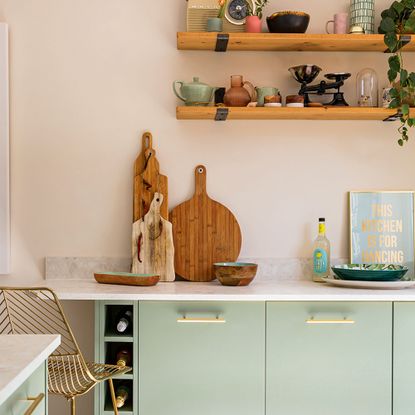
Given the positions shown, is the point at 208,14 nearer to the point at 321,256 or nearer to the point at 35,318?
the point at 321,256

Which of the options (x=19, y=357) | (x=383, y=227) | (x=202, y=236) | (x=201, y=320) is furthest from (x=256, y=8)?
(x=19, y=357)

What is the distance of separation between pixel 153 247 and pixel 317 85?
42.5 inches

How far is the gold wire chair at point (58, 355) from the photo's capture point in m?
2.64

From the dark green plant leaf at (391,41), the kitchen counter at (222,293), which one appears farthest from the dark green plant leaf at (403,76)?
the kitchen counter at (222,293)

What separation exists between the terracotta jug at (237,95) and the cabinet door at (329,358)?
0.95 m

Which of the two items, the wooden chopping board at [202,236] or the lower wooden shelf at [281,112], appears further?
the wooden chopping board at [202,236]

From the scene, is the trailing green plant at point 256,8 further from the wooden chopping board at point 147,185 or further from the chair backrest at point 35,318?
A: the chair backrest at point 35,318

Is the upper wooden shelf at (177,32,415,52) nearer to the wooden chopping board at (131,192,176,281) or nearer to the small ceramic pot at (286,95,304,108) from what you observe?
the small ceramic pot at (286,95,304,108)

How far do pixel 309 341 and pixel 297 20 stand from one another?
1.42 m

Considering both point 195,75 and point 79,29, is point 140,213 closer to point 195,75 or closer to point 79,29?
point 195,75

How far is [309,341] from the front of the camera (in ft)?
9.54

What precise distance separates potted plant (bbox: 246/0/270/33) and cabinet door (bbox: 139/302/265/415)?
4.15ft

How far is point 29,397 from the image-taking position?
65.8 inches

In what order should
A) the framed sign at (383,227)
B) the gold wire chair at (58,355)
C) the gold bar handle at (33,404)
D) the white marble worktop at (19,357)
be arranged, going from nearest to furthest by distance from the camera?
the white marble worktop at (19,357) → the gold bar handle at (33,404) → the gold wire chair at (58,355) → the framed sign at (383,227)
